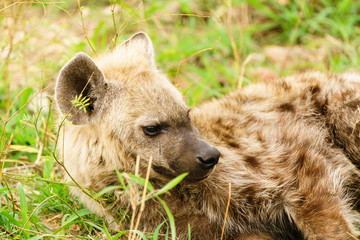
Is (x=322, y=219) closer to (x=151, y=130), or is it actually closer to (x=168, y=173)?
(x=168, y=173)

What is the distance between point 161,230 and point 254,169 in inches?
28.4

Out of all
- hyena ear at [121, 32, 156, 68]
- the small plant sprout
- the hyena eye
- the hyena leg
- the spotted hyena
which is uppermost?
hyena ear at [121, 32, 156, 68]

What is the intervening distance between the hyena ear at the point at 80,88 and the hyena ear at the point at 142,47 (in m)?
0.46

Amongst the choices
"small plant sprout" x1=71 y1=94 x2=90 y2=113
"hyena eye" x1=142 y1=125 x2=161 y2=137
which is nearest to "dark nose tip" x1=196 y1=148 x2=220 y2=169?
"hyena eye" x1=142 y1=125 x2=161 y2=137

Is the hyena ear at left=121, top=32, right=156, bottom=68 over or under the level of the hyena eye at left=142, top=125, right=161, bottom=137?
over

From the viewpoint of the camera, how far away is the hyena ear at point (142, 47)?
3.09m

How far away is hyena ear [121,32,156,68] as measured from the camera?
10.1 feet

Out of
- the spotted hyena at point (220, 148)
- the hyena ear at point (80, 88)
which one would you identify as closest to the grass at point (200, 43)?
the spotted hyena at point (220, 148)

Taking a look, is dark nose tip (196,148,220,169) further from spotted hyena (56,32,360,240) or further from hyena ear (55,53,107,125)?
hyena ear (55,53,107,125)

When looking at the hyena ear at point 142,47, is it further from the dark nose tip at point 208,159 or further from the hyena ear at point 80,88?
the dark nose tip at point 208,159

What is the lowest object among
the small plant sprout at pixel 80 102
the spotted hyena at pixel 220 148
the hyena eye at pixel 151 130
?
the spotted hyena at pixel 220 148

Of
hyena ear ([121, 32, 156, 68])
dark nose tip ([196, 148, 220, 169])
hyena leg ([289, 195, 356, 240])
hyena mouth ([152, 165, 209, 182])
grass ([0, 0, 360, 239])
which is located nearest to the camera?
dark nose tip ([196, 148, 220, 169])

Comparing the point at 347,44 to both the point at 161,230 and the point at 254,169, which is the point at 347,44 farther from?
the point at 161,230

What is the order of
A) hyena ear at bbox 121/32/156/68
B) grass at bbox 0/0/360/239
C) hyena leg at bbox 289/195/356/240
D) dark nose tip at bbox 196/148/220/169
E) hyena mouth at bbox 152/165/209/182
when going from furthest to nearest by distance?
1. grass at bbox 0/0/360/239
2. hyena ear at bbox 121/32/156/68
3. hyena leg at bbox 289/195/356/240
4. hyena mouth at bbox 152/165/209/182
5. dark nose tip at bbox 196/148/220/169
